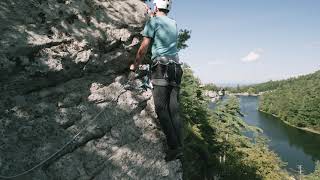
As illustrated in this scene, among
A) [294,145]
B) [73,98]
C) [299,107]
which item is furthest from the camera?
[299,107]

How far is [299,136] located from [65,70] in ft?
406

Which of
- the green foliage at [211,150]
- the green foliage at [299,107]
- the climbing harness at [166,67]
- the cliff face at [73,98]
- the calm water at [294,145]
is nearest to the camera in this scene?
the cliff face at [73,98]

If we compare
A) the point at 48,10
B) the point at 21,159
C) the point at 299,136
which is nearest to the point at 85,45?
the point at 48,10

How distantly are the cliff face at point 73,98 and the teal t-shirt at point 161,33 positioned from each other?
2.75 feet

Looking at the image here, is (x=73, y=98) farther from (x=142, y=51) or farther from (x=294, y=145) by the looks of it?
(x=294, y=145)

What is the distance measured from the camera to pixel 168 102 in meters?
7.28

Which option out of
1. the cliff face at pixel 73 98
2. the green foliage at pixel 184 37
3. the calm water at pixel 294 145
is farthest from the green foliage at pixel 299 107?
the cliff face at pixel 73 98

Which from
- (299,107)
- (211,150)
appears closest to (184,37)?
(211,150)

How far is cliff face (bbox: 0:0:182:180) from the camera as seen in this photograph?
613 centimetres

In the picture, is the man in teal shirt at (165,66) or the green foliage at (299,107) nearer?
the man in teal shirt at (165,66)

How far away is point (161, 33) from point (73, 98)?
1.90 meters

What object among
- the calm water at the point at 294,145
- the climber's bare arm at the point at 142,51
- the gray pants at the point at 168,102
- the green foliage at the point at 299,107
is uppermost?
the climber's bare arm at the point at 142,51

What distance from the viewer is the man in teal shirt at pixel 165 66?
23.2ft

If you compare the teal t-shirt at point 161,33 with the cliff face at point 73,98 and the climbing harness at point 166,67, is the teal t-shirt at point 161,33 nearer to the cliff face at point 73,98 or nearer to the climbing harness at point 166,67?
the climbing harness at point 166,67
